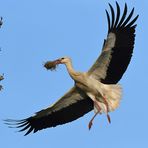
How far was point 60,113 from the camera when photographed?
16.8m

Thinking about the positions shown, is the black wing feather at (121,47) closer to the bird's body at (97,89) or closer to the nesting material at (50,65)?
the bird's body at (97,89)

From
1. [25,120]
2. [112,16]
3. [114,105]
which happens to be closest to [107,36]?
[112,16]

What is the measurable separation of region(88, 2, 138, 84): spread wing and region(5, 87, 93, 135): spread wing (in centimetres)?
85

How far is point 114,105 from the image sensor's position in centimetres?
1572

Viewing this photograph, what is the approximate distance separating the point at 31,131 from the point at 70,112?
96 centimetres

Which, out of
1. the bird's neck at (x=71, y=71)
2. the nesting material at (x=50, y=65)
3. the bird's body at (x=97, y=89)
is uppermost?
the nesting material at (x=50, y=65)

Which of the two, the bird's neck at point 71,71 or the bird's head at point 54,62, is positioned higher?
the bird's head at point 54,62

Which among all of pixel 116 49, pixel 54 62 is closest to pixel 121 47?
pixel 116 49

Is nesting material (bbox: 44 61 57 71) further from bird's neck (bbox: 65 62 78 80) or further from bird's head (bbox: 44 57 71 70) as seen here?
bird's neck (bbox: 65 62 78 80)

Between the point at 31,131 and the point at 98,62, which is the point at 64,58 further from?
the point at 31,131

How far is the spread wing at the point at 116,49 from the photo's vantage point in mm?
15594

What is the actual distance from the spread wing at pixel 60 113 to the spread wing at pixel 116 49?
2.80ft

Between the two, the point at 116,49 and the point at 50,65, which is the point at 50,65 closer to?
the point at 50,65

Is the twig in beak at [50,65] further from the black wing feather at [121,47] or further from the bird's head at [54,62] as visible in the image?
the black wing feather at [121,47]
